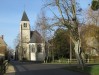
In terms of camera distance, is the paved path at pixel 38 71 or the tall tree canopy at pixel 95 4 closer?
the tall tree canopy at pixel 95 4

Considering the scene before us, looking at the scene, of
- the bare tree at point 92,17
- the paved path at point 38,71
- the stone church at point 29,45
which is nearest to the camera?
the paved path at point 38,71

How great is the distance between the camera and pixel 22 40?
5610 inches

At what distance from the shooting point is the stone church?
5507 inches

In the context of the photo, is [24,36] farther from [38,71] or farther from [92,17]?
[38,71]

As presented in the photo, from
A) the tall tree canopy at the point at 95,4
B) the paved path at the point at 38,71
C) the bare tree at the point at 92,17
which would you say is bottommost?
the paved path at the point at 38,71

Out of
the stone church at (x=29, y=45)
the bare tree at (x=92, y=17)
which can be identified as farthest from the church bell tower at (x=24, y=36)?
the bare tree at (x=92, y=17)

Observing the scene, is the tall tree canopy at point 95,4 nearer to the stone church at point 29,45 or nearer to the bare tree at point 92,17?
the bare tree at point 92,17

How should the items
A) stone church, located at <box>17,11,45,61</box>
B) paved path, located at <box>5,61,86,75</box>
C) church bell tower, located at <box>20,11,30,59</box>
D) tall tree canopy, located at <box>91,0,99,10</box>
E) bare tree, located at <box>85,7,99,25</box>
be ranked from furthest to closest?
church bell tower, located at <box>20,11,30,59</box> → stone church, located at <box>17,11,45,61</box> → bare tree, located at <box>85,7,99,25</box> → paved path, located at <box>5,61,86,75</box> → tall tree canopy, located at <box>91,0,99,10</box>

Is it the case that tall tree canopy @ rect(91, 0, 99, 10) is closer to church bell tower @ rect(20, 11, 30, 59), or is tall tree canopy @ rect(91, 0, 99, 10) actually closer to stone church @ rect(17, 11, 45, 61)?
stone church @ rect(17, 11, 45, 61)

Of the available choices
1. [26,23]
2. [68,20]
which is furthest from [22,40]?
[68,20]

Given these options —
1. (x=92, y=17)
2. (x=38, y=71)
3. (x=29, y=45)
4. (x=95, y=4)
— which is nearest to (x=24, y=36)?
(x=29, y=45)

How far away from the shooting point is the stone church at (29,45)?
459 feet

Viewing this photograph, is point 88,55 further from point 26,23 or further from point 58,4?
point 26,23

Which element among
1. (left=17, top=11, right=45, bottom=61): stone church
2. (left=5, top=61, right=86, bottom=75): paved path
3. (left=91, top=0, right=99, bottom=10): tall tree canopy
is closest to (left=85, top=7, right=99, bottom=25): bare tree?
(left=5, top=61, right=86, bottom=75): paved path
